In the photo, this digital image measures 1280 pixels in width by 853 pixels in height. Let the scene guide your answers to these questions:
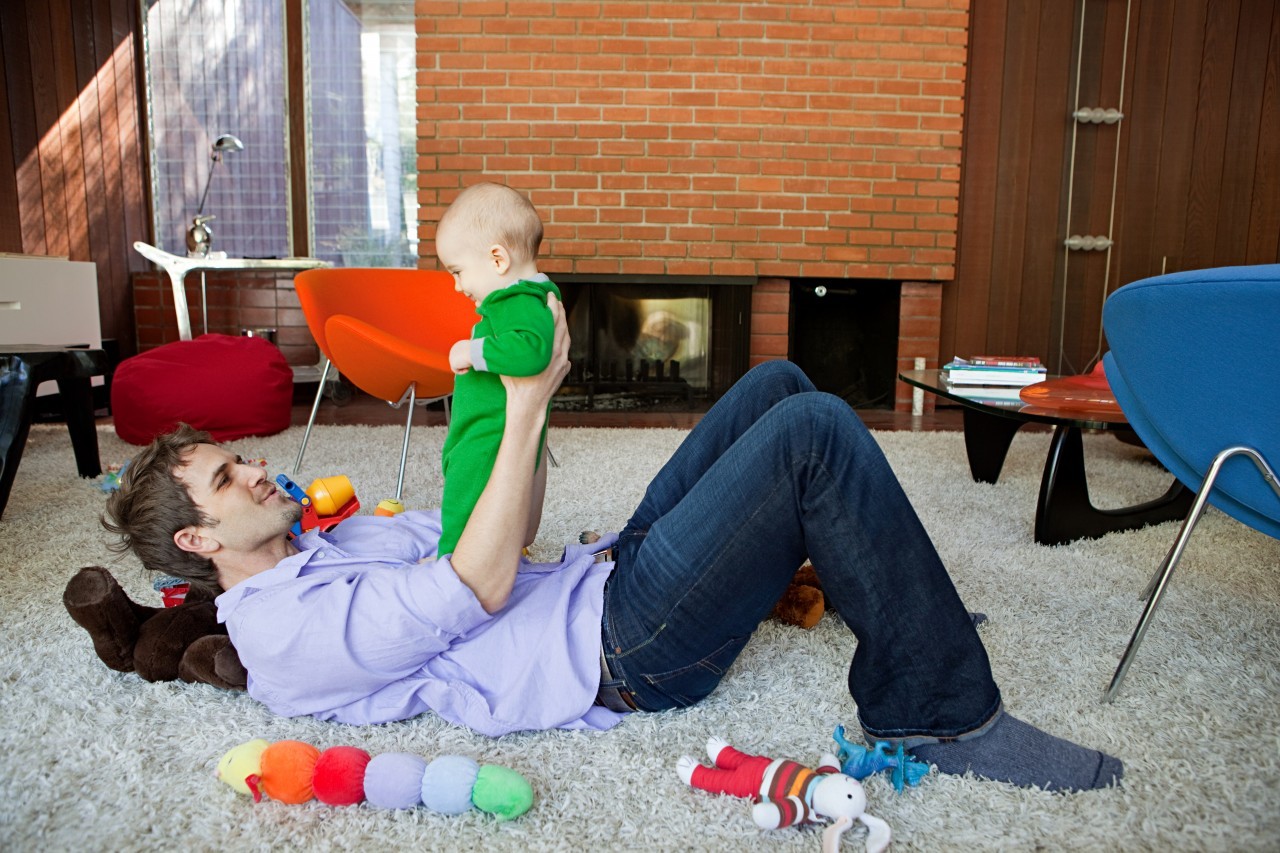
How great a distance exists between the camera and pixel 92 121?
14.7 feet

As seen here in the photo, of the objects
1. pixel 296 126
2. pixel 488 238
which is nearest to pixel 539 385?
pixel 488 238

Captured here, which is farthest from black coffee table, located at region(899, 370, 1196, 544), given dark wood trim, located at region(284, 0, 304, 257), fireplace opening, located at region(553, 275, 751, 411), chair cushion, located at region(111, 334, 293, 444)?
dark wood trim, located at region(284, 0, 304, 257)

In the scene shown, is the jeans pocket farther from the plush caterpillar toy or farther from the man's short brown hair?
the man's short brown hair

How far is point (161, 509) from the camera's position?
1206mm

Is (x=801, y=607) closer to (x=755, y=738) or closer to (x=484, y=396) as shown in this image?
(x=755, y=738)

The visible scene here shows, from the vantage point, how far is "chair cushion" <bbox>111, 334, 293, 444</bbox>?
11.0ft

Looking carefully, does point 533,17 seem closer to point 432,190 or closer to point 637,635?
point 432,190

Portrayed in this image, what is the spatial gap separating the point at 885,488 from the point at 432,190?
3748mm

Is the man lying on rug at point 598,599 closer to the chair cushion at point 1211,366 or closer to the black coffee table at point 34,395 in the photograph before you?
the chair cushion at point 1211,366

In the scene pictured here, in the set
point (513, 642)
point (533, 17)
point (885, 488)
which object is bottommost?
point (513, 642)

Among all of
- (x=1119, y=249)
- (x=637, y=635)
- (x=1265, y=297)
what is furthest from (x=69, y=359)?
(x=1119, y=249)

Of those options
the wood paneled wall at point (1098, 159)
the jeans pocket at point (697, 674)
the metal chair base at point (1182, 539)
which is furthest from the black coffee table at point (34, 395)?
the wood paneled wall at point (1098, 159)

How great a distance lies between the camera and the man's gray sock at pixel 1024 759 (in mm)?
1067

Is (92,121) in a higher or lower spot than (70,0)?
lower
